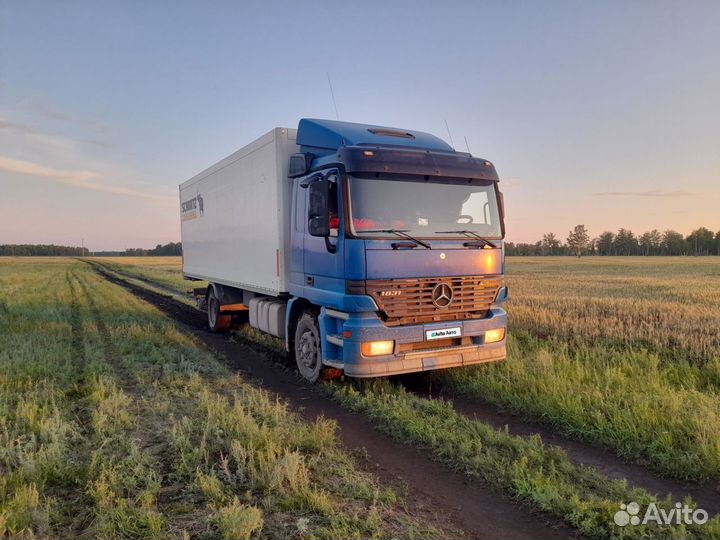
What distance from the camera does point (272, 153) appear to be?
26.8 feet

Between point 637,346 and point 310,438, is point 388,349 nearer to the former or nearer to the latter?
point 310,438

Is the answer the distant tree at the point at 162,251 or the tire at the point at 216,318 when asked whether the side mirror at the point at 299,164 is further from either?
the distant tree at the point at 162,251

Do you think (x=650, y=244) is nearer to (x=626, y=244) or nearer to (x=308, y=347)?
(x=626, y=244)

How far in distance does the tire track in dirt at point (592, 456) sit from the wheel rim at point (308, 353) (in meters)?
1.55

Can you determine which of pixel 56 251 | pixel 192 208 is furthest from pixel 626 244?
pixel 56 251

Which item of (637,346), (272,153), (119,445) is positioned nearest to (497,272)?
(637,346)

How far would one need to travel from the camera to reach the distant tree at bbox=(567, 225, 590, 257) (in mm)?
149000

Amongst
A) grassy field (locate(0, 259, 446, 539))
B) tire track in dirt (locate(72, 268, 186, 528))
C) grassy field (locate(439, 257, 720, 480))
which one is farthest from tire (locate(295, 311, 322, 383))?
tire track in dirt (locate(72, 268, 186, 528))

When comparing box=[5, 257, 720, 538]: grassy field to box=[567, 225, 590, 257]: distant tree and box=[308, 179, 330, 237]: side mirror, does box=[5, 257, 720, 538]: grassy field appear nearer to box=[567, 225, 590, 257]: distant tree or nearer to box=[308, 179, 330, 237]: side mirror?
box=[308, 179, 330, 237]: side mirror

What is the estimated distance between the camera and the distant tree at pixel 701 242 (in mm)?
134000

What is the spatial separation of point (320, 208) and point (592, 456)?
429 centimetres

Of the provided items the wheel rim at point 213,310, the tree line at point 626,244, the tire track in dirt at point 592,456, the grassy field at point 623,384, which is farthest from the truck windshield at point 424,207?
the tree line at point 626,244

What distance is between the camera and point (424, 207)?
655 cm

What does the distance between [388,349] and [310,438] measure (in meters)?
1.84
